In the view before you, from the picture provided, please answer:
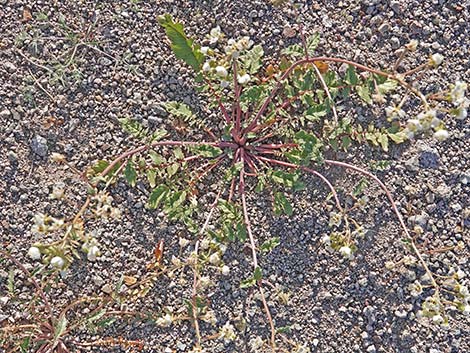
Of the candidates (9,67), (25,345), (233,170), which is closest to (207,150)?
(233,170)

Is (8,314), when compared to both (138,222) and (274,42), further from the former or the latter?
(274,42)

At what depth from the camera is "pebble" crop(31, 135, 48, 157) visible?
3.15 meters

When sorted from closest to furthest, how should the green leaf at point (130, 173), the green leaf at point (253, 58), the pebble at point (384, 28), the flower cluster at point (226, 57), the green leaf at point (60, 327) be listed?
the flower cluster at point (226, 57), the green leaf at point (60, 327), the green leaf at point (130, 173), the green leaf at point (253, 58), the pebble at point (384, 28)

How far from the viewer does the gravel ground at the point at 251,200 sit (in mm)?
3121

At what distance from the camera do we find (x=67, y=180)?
3154 mm

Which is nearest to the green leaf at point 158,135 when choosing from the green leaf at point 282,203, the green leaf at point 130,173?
the green leaf at point 130,173

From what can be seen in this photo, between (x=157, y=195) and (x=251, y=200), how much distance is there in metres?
0.50

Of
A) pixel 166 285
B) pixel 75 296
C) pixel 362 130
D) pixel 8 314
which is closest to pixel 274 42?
pixel 362 130

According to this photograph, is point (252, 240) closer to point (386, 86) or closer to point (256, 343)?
point (256, 343)

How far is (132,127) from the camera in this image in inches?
119

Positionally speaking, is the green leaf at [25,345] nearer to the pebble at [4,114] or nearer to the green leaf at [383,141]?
the pebble at [4,114]

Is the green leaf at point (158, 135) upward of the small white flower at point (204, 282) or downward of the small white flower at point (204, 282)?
upward

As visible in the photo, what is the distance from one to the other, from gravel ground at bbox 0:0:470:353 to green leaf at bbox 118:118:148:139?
141 millimetres

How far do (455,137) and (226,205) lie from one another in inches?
51.0
